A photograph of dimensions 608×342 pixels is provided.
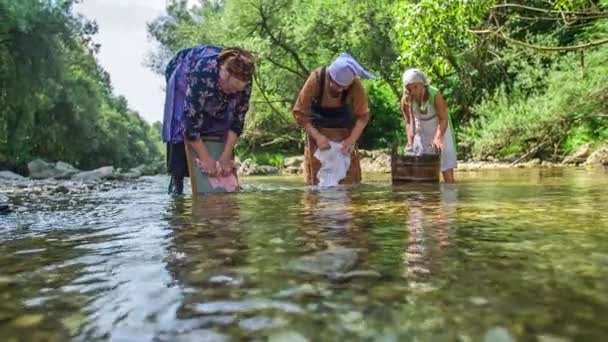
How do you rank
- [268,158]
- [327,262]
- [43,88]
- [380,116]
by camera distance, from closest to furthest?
1. [327,262]
2. [43,88]
3. [380,116]
4. [268,158]

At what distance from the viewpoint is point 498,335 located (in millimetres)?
1174

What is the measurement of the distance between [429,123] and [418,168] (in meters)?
0.58

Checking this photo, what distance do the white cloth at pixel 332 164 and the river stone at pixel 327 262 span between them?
4.45 metres

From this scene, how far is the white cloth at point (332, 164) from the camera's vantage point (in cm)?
660

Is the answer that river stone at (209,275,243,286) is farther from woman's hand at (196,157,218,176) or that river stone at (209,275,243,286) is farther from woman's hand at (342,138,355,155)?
woman's hand at (342,138,355,155)

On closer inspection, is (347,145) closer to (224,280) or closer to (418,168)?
(418,168)

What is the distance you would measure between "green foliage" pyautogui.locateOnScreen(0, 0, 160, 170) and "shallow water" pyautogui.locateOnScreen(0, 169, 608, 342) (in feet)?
62.1

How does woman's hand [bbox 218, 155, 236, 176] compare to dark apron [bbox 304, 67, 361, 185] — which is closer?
woman's hand [bbox 218, 155, 236, 176]

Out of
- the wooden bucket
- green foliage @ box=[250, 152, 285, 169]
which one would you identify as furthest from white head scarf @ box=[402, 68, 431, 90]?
green foliage @ box=[250, 152, 285, 169]

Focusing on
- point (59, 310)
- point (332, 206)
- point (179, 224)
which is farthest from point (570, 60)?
point (59, 310)

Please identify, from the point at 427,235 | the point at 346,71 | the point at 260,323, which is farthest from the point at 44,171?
the point at 260,323

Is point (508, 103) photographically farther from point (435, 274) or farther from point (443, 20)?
point (435, 274)

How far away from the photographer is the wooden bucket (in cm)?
666

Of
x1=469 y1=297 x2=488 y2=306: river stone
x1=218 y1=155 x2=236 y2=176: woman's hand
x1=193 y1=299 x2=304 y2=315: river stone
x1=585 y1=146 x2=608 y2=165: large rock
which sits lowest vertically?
x1=469 y1=297 x2=488 y2=306: river stone
